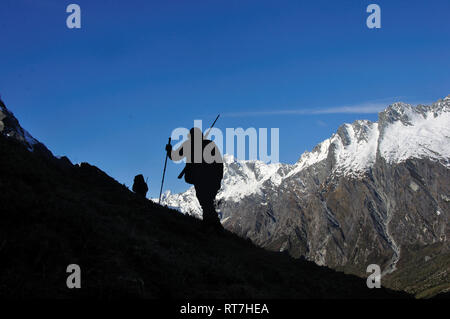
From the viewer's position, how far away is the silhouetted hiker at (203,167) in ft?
90.3

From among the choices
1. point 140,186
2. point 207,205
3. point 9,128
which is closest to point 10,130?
point 9,128

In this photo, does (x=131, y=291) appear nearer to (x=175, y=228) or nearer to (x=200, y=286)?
(x=200, y=286)

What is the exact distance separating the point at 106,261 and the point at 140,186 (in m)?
32.9

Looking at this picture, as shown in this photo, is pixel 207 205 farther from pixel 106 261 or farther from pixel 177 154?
pixel 106 261

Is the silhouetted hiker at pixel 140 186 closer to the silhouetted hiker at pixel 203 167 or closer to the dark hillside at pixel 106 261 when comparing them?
the silhouetted hiker at pixel 203 167

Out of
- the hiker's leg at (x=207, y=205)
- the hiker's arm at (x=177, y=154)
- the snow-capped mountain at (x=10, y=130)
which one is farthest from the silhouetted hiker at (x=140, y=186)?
the hiker's leg at (x=207, y=205)

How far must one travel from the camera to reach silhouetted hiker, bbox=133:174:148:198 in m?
43.9

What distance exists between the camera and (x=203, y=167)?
91.1ft

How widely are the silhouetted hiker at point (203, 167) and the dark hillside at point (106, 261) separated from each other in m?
5.83

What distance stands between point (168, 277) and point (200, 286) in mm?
1089

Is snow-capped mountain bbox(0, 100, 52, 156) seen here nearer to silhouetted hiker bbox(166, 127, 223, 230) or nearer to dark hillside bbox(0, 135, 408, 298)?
silhouetted hiker bbox(166, 127, 223, 230)
